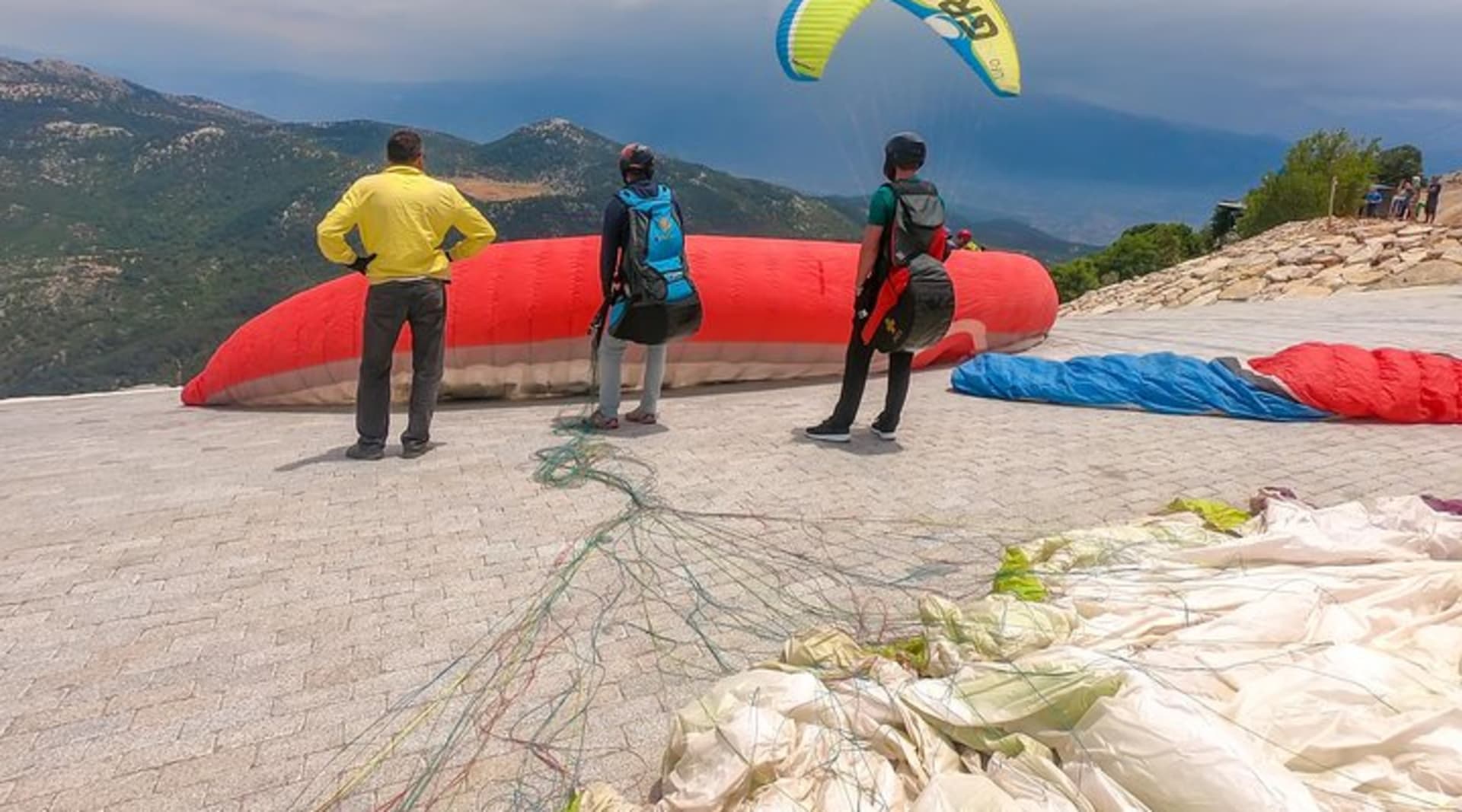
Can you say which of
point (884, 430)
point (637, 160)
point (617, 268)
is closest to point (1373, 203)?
point (884, 430)

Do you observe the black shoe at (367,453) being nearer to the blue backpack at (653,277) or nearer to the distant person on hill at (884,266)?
the blue backpack at (653,277)

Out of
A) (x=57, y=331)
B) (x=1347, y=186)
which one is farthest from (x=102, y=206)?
(x=1347, y=186)

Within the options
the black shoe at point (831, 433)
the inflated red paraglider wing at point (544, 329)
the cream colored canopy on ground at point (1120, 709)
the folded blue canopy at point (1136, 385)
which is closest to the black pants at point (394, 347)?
the inflated red paraglider wing at point (544, 329)

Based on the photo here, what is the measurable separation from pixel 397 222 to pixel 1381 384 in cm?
660

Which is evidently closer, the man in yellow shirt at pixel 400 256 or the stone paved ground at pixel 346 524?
the stone paved ground at pixel 346 524

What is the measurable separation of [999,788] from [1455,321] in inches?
510

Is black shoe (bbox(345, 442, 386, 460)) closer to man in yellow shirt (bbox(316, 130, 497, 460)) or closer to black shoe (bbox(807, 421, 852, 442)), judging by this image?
man in yellow shirt (bbox(316, 130, 497, 460))

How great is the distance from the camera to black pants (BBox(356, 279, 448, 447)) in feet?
15.4

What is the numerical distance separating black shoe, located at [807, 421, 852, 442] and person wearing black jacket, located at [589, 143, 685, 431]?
116 centimetres

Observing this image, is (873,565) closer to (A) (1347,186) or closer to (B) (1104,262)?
(A) (1347,186)

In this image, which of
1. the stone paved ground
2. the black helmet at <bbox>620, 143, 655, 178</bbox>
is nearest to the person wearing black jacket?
the black helmet at <bbox>620, 143, 655, 178</bbox>

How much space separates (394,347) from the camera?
490 centimetres

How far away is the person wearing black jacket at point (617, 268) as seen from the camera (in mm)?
5117

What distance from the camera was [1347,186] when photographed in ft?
102
